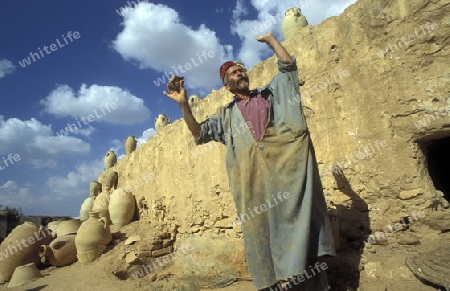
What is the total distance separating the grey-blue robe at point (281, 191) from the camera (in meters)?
1.94

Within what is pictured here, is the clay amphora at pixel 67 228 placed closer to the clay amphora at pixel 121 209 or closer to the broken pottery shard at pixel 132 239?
the clay amphora at pixel 121 209

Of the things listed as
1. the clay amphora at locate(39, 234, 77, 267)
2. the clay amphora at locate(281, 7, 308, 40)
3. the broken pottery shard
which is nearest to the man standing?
the clay amphora at locate(281, 7, 308, 40)

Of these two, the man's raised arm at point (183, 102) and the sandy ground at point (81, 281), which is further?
the sandy ground at point (81, 281)

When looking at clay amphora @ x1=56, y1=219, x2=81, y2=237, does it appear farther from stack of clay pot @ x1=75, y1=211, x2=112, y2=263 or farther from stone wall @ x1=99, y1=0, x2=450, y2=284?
stone wall @ x1=99, y1=0, x2=450, y2=284

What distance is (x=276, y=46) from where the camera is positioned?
2037 millimetres

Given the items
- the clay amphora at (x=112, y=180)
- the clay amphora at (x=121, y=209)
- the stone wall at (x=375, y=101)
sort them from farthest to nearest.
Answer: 1. the clay amphora at (x=112, y=180)
2. the clay amphora at (x=121, y=209)
3. the stone wall at (x=375, y=101)

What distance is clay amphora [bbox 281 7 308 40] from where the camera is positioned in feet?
17.3

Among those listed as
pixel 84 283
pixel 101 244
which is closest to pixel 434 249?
pixel 84 283

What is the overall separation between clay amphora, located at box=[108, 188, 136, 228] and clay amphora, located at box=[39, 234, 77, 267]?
1226 millimetres

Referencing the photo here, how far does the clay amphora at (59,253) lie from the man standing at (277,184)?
5972 mm

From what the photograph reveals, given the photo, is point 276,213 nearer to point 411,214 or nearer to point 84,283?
point 411,214

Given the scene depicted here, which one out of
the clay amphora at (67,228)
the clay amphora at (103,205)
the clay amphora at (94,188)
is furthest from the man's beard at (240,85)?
the clay amphora at (94,188)

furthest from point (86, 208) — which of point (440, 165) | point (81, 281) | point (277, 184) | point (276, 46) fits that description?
point (276, 46)

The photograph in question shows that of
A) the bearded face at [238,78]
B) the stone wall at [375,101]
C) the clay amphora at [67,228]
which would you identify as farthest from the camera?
the clay amphora at [67,228]
